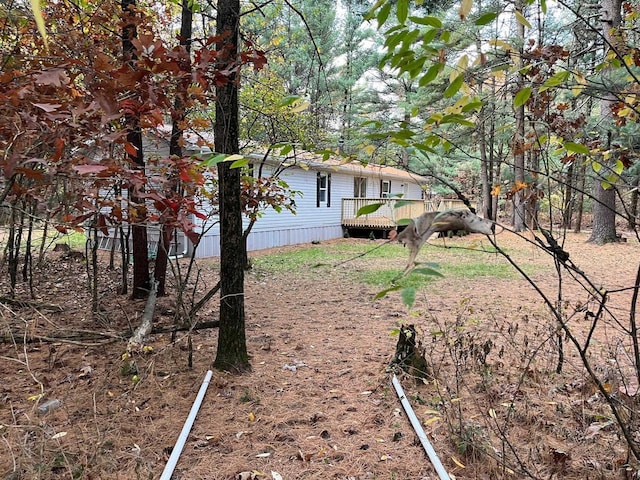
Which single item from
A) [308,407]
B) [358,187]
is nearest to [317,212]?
[358,187]

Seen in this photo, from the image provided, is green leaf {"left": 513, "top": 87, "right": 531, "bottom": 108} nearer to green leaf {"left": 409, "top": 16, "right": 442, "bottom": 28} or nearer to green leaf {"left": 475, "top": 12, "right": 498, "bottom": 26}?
green leaf {"left": 475, "top": 12, "right": 498, "bottom": 26}

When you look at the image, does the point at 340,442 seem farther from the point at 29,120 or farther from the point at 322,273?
the point at 322,273

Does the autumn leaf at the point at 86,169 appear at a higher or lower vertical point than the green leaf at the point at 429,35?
lower

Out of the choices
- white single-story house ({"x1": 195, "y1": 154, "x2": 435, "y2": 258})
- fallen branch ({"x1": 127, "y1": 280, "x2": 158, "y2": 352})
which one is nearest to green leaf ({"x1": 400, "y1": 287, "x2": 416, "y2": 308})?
fallen branch ({"x1": 127, "y1": 280, "x2": 158, "y2": 352})

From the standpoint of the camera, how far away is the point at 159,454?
102 inches

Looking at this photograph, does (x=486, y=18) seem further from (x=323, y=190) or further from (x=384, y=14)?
(x=323, y=190)

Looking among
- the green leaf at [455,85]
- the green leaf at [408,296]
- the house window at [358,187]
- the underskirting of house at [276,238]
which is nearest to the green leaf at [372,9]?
the green leaf at [455,85]

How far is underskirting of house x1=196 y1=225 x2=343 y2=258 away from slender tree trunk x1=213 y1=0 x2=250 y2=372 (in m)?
7.61

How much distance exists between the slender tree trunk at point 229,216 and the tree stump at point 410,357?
56.3 inches

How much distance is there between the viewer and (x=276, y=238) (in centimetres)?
1429

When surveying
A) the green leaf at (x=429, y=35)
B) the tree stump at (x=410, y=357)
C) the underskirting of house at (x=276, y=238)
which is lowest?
the tree stump at (x=410, y=357)

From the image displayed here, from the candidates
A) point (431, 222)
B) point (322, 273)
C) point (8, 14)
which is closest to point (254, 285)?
point (322, 273)

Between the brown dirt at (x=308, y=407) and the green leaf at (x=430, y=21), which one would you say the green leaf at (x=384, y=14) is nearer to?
the green leaf at (x=430, y=21)

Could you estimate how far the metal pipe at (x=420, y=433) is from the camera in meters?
2.34
